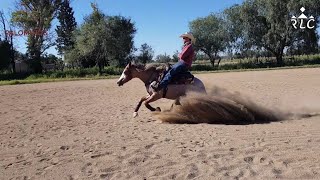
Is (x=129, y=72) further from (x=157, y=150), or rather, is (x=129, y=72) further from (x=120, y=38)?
(x=120, y=38)

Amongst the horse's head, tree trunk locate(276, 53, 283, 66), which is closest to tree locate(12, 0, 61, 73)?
tree trunk locate(276, 53, 283, 66)

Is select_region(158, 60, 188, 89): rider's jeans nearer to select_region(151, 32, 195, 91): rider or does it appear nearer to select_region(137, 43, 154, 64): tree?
select_region(151, 32, 195, 91): rider

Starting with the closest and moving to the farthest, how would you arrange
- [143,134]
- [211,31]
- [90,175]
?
1. [90,175]
2. [143,134]
3. [211,31]

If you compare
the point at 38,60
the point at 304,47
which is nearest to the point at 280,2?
the point at 304,47

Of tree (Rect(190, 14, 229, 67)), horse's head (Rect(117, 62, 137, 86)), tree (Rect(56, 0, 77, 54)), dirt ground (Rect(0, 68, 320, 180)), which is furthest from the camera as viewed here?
tree (Rect(56, 0, 77, 54))

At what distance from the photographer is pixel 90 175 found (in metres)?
5.12

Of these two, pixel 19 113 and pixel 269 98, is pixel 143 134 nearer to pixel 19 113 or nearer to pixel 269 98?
pixel 19 113

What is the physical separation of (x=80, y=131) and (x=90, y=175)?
327 centimetres

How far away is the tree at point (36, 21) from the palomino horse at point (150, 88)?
47.4 m

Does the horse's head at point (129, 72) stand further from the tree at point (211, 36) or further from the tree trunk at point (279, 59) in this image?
the tree at point (211, 36)

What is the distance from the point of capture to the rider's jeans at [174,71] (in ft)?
30.7

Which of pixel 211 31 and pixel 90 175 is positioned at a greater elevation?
pixel 211 31
